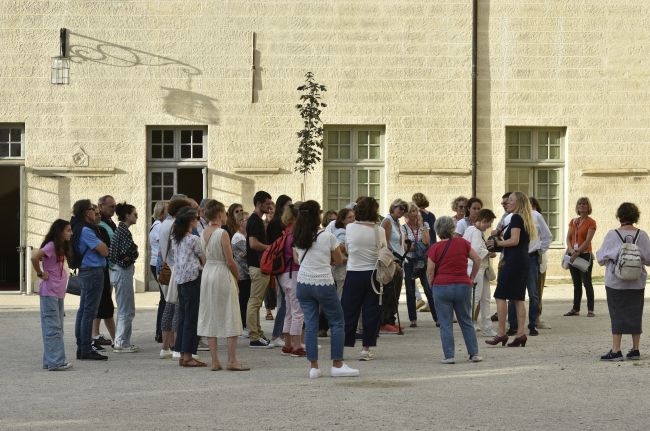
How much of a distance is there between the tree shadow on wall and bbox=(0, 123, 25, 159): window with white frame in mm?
1724

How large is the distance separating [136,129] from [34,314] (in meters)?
5.62

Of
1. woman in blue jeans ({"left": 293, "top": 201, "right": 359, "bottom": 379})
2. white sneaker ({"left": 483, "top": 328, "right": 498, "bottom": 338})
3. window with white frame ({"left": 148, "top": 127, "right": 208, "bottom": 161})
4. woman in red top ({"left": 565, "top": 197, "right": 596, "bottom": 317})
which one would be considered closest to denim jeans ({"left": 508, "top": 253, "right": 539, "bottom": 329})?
white sneaker ({"left": 483, "top": 328, "right": 498, "bottom": 338})

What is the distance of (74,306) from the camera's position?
21188 millimetres

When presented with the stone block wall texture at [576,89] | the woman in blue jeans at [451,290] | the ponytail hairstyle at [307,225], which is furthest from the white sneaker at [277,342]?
the stone block wall texture at [576,89]

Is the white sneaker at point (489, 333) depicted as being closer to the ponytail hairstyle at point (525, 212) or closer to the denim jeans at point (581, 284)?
the ponytail hairstyle at point (525, 212)

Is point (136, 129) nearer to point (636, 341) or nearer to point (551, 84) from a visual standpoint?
point (551, 84)

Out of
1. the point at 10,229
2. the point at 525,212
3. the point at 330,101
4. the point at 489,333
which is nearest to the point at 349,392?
the point at 525,212

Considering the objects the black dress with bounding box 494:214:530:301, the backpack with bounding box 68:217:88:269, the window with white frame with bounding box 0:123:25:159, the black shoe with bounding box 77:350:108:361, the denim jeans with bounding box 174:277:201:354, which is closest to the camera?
the denim jeans with bounding box 174:277:201:354

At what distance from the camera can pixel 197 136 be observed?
24828mm

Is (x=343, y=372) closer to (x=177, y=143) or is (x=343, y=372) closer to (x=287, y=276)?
(x=287, y=276)

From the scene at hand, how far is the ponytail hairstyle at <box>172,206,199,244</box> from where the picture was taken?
13195 millimetres

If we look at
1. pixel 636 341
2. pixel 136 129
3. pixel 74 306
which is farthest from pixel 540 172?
pixel 636 341

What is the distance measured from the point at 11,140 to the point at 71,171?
1.39m

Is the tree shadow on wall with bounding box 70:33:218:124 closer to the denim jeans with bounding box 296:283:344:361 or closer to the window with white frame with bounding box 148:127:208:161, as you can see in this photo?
the window with white frame with bounding box 148:127:208:161
